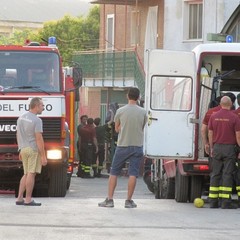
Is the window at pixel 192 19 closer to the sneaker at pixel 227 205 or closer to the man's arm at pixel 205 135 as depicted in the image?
the man's arm at pixel 205 135

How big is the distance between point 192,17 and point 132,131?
21782mm

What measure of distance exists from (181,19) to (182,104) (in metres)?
20.3

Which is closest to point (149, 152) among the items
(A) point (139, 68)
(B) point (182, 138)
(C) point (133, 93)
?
(B) point (182, 138)

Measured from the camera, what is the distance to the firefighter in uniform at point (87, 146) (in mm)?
30953

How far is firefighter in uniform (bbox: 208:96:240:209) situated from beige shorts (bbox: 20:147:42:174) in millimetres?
2736

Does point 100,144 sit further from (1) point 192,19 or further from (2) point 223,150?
(2) point 223,150

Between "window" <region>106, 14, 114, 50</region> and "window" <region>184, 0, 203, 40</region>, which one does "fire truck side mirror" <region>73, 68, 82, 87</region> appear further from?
"window" <region>106, 14, 114, 50</region>

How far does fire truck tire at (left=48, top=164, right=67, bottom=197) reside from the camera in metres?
18.8

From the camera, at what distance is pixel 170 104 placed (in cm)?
1617

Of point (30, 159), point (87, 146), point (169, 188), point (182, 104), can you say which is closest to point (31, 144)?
point (30, 159)

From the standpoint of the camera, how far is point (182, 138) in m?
16.0

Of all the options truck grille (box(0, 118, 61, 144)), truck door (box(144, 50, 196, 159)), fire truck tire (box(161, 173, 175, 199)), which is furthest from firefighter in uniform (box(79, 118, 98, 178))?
truck door (box(144, 50, 196, 159))

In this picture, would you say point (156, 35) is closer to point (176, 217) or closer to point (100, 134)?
point (100, 134)

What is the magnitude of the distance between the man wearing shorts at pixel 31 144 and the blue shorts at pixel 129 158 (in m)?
1.15
